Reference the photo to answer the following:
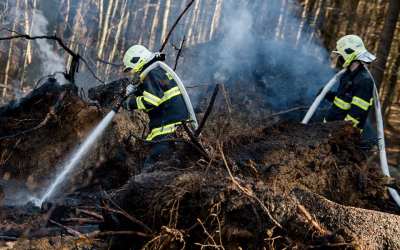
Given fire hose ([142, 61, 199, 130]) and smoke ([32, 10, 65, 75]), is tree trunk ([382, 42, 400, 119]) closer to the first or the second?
fire hose ([142, 61, 199, 130])

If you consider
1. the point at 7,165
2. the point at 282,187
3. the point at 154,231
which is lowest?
the point at 7,165

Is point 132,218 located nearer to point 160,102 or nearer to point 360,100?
point 160,102

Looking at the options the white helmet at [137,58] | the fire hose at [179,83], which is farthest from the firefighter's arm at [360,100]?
the white helmet at [137,58]

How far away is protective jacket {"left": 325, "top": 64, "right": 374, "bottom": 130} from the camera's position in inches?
247

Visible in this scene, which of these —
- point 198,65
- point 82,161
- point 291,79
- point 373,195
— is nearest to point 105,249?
point 373,195

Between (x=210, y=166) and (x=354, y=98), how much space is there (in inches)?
132

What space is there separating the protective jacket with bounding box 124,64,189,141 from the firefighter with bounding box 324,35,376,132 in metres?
2.05

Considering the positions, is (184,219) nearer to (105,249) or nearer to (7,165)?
(105,249)

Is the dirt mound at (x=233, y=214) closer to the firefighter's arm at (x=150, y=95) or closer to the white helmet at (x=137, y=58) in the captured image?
the firefighter's arm at (x=150, y=95)

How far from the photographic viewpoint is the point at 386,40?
13133 millimetres

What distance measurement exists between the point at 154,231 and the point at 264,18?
18.4m

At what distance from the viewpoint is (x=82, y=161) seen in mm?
6984

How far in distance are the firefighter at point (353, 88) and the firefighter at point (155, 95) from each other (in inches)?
80.9

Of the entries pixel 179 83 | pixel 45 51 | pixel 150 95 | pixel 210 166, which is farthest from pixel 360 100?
pixel 45 51
